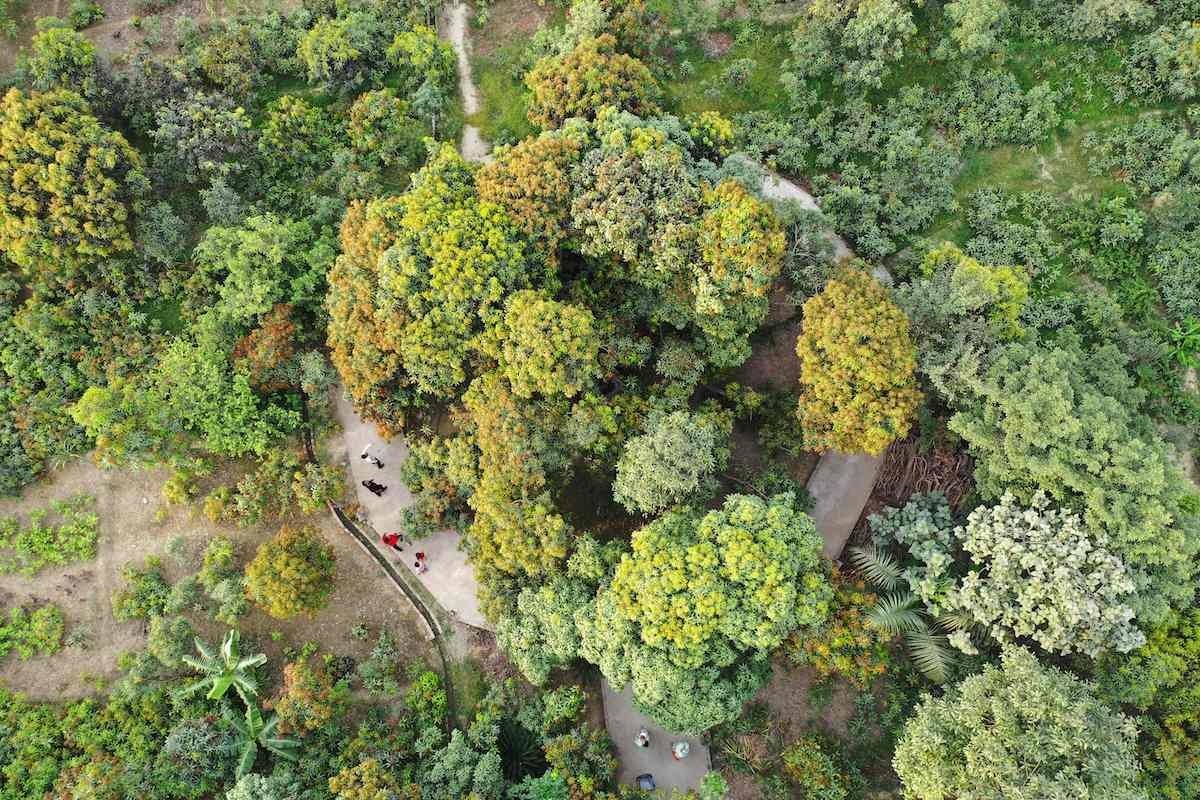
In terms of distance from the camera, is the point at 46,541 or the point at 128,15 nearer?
the point at 46,541

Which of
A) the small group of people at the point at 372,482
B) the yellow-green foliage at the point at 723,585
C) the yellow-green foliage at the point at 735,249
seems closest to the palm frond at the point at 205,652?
the small group of people at the point at 372,482

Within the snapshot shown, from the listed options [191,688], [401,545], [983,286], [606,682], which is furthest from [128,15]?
[983,286]

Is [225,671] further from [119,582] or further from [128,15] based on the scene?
[128,15]

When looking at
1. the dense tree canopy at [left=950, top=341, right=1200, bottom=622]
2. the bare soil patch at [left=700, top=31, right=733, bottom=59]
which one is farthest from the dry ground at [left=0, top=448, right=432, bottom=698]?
the bare soil patch at [left=700, top=31, right=733, bottom=59]

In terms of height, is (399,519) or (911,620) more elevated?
(911,620)

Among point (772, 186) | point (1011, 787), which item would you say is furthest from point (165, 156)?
point (1011, 787)

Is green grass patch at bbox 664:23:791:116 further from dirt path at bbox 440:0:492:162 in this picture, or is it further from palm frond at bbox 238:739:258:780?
palm frond at bbox 238:739:258:780
